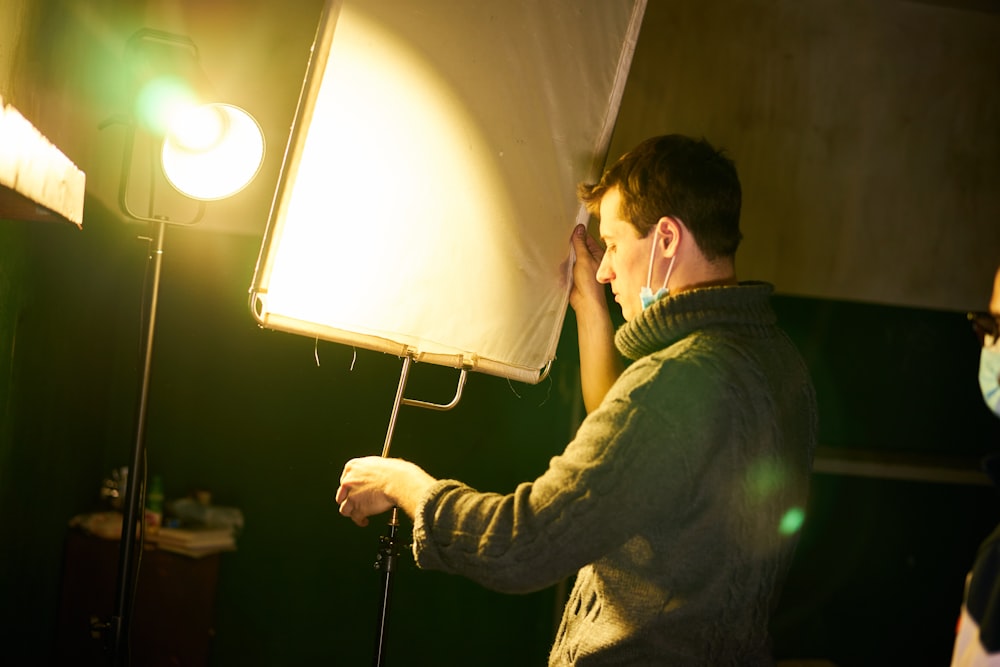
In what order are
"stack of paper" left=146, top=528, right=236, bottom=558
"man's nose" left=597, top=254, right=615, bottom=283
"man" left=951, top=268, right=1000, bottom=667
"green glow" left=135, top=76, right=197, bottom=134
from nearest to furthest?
1. "man" left=951, top=268, right=1000, bottom=667
2. "man's nose" left=597, top=254, right=615, bottom=283
3. "green glow" left=135, top=76, right=197, bottom=134
4. "stack of paper" left=146, top=528, right=236, bottom=558

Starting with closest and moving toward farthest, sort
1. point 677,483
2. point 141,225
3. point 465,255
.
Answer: point 677,483 → point 465,255 → point 141,225

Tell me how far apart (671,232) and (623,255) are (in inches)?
4.8

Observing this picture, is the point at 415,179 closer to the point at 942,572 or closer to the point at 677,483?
the point at 677,483

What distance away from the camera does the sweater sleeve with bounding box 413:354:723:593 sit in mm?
1254

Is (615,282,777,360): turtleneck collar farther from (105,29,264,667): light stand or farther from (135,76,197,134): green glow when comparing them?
(135,76,197,134): green glow

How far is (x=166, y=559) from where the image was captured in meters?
2.88

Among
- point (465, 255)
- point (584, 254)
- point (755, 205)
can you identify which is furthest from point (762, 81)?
point (465, 255)

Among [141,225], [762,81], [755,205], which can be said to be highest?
[762,81]

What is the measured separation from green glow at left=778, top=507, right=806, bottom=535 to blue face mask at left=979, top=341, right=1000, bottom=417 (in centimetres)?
37

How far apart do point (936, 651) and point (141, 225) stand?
3751 millimetres

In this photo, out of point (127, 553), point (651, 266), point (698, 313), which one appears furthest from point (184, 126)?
point (698, 313)

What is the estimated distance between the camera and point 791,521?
1.45m

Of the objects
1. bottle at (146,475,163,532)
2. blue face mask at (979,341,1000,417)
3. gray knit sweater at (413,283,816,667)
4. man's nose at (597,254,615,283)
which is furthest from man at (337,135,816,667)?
bottle at (146,475,163,532)

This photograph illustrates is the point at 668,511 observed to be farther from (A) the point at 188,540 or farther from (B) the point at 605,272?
(A) the point at 188,540
